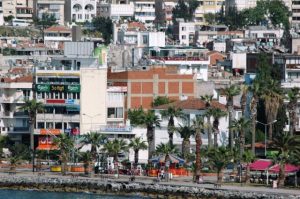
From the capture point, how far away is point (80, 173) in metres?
89.1

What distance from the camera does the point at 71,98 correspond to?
9788 cm

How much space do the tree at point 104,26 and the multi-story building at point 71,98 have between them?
2449 inches

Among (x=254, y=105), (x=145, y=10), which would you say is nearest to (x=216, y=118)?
(x=254, y=105)

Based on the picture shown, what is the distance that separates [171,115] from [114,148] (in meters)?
6.40

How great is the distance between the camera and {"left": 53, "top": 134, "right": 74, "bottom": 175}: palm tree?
8869cm

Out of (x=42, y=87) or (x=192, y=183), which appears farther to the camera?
(x=42, y=87)

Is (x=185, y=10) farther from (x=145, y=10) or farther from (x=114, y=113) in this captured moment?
(x=114, y=113)

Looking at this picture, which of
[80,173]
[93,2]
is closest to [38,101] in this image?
[80,173]

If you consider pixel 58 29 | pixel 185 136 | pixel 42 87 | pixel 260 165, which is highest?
pixel 42 87

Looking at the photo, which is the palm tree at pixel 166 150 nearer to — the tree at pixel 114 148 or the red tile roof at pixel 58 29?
the tree at pixel 114 148

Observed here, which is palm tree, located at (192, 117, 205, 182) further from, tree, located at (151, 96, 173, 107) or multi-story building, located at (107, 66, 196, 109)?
multi-story building, located at (107, 66, 196, 109)

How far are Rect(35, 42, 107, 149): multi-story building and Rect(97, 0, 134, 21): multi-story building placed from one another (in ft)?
286

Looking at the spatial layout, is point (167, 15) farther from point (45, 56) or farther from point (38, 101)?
point (38, 101)

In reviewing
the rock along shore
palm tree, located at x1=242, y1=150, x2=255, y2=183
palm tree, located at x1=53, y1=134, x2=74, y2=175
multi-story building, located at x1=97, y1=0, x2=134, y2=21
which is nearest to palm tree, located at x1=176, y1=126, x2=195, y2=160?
palm tree, located at x1=242, y1=150, x2=255, y2=183
